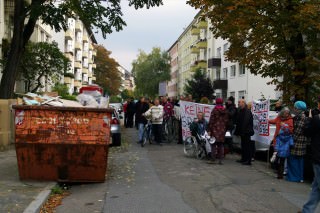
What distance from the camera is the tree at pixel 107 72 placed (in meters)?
86.9

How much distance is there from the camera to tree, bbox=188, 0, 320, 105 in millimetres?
14062

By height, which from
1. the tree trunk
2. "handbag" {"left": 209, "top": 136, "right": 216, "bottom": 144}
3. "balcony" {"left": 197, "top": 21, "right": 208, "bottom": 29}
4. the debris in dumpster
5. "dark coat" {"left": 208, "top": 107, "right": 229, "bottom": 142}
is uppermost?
"balcony" {"left": 197, "top": 21, "right": 208, "bottom": 29}

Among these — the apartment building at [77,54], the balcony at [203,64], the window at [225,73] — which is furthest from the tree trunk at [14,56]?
the balcony at [203,64]

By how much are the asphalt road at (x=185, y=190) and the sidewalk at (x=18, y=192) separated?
0.46 metres

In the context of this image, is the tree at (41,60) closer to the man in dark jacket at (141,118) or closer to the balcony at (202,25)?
the man in dark jacket at (141,118)

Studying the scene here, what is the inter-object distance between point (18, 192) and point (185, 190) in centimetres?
301

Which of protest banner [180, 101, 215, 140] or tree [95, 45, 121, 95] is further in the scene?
tree [95, 45, 121, 95]

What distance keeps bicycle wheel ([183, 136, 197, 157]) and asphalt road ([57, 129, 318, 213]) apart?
64 cm

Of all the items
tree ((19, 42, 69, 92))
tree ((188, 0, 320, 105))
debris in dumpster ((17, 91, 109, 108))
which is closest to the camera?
debris in dumpster ((17, 91, 109, 108))

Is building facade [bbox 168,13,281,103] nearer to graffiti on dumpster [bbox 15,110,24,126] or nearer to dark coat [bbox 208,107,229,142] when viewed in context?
dark coat [bbox 208,107,229,142]

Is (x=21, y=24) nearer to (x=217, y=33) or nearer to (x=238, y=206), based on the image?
(x=217, y=33)

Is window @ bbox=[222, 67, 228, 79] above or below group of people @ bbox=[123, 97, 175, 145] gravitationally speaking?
above

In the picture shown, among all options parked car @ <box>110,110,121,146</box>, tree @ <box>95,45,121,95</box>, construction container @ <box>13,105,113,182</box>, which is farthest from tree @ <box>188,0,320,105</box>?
tree @ <box>95,45,121,95</box>

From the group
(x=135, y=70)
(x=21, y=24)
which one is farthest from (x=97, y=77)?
(x=21, y=24)
